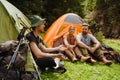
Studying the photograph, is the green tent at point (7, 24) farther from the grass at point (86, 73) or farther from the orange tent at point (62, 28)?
the orange tent at point (62, 28)

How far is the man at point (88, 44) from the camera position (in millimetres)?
9343

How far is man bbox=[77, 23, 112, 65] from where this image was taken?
9.34 metres

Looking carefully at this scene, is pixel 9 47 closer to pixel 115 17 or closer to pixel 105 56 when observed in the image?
pixel 105 56

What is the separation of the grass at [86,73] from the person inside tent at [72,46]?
18 cm

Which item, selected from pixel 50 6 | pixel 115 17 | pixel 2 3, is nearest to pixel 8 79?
pixel 2 3

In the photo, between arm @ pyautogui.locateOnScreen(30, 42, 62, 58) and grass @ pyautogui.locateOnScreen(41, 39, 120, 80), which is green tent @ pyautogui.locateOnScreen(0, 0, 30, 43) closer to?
arm @ pyautogui.locateOnScreen(30, 42, 62, 58)

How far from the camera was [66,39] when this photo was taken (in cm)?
945

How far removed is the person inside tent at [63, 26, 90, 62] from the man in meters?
0.15

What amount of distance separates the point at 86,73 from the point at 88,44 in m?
1.55

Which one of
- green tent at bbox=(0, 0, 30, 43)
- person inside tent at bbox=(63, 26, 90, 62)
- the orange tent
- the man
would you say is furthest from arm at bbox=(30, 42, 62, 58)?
the orange tent

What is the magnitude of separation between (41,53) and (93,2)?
62.5 ft

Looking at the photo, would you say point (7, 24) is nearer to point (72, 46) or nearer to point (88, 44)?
point (72, 46)

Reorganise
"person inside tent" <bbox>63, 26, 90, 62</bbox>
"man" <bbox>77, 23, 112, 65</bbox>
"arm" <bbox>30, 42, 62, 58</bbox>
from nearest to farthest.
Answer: "arm" <bbox>30, 42, 62, 58</bbox> → "person inside tent" <bbox>63, 26, 90, 62</bbox> → "man" <bbox>77, 23, 112, 65</bbox>

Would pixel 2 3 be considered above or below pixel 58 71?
→ above
